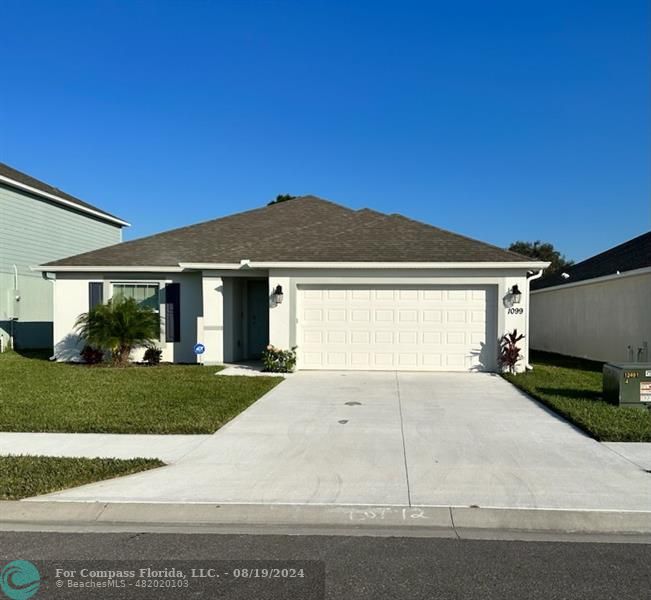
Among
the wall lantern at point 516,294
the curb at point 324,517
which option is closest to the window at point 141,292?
the wall lantern at point 516,294

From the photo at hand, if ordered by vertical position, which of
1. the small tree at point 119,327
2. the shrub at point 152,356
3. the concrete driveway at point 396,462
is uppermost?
the small tree at point 119,327

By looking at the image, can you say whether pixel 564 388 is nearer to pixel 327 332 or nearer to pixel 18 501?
pixel 327 332

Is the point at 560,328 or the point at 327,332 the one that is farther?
the point at 560,328

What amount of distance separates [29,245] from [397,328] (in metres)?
16.6

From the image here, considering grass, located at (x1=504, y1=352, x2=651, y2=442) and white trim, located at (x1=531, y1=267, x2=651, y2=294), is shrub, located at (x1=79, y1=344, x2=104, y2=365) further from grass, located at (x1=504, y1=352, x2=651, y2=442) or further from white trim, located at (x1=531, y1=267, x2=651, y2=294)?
white trim, located at (x1=531, y1=267, x2=651, y2=294)

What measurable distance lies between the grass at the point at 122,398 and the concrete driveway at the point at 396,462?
742mm

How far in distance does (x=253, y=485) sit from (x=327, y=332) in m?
8.12

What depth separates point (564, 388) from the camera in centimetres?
1064

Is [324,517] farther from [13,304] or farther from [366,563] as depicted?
[13,304]

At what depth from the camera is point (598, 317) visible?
658 inches

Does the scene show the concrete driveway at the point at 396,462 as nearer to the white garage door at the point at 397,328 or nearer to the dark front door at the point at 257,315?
the white garage door at the point at 397,328

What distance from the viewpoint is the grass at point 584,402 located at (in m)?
7.08

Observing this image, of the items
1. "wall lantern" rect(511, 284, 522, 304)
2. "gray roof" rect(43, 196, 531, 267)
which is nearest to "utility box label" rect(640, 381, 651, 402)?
"wall lantern" rect(511, 284, 522, 304)

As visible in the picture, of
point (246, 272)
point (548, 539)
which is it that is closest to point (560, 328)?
point (246, 272)
